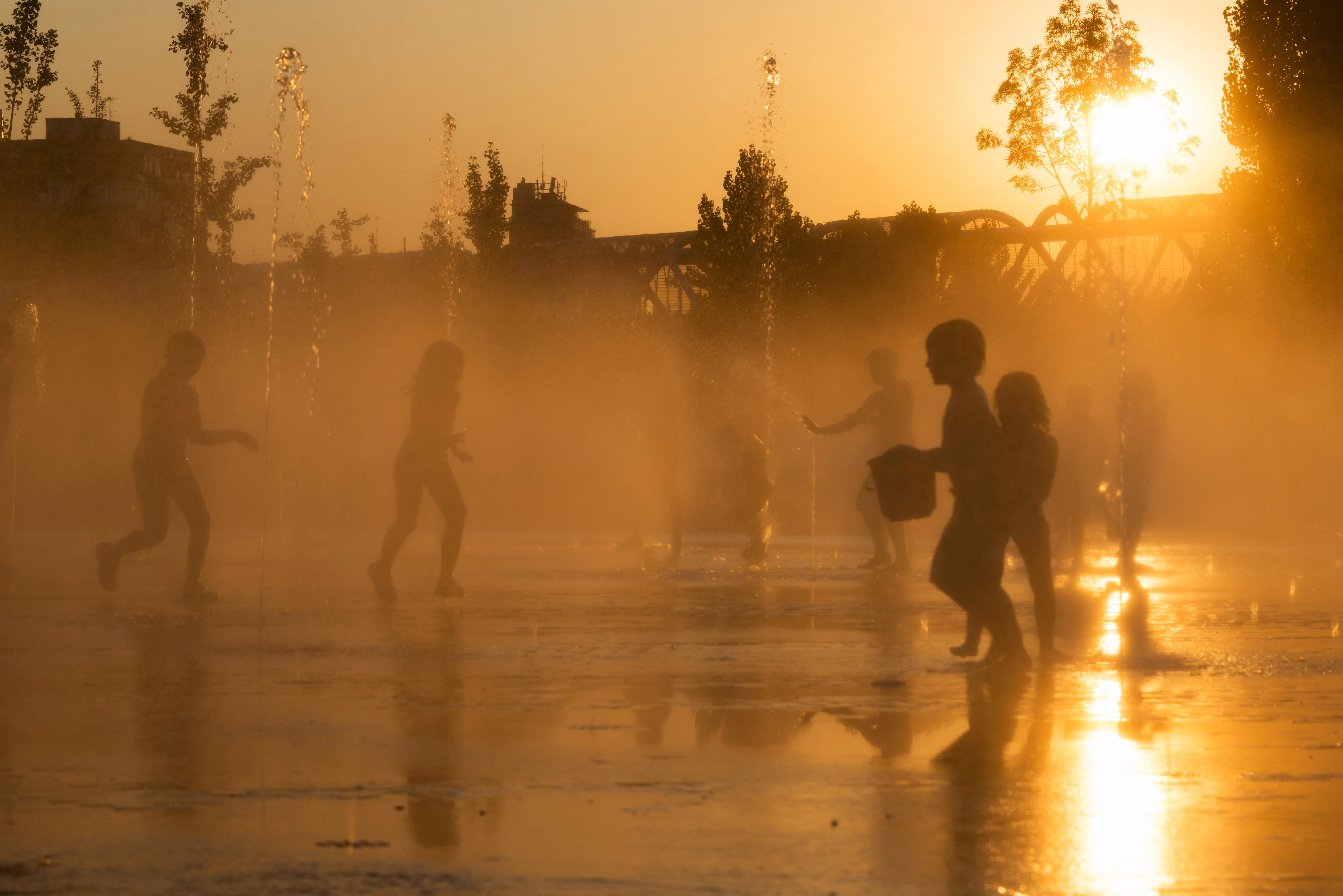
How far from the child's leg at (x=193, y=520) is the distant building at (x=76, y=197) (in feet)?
123

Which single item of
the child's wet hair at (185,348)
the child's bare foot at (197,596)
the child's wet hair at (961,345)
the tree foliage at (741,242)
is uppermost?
the tree foliage at (741,242)

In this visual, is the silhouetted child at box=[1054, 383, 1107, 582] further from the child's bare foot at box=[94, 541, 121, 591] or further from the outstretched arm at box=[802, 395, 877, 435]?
the child's bare foot at box=[94, 541, 121, 591]

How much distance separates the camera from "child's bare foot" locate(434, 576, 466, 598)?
1193 cm

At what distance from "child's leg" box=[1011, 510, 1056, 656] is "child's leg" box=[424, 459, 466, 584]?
4.82 m

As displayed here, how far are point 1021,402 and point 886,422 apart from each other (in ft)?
20.8

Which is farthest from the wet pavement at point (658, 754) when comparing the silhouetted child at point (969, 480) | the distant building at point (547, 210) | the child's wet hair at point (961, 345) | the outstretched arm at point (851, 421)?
the distant building at point (547, 210)

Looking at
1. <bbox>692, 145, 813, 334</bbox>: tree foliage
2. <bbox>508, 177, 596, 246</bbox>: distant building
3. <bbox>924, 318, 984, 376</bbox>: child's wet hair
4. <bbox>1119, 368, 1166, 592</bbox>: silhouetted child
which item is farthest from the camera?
<bbox>508, 177, 596, 246</bbox>: distant building

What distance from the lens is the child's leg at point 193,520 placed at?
11.6 meters

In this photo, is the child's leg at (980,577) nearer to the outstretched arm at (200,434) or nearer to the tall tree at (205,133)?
the outstretched arm at (200,434)

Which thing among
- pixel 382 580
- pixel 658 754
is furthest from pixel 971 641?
pixel 382 580

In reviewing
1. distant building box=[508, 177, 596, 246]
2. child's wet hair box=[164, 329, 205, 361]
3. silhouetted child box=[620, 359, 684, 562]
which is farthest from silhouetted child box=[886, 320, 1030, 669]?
distant building box=[508, 177, 596, 246]

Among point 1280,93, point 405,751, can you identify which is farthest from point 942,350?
point 1280,93

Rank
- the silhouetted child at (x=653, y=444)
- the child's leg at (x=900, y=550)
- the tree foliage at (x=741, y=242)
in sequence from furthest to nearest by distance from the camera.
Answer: the tree foliage at (x=741, y=242) < the silhouetted child at (x=653, y=444) < the child's leg at (x=900, y=550)

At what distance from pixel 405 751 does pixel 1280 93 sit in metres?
24.5
